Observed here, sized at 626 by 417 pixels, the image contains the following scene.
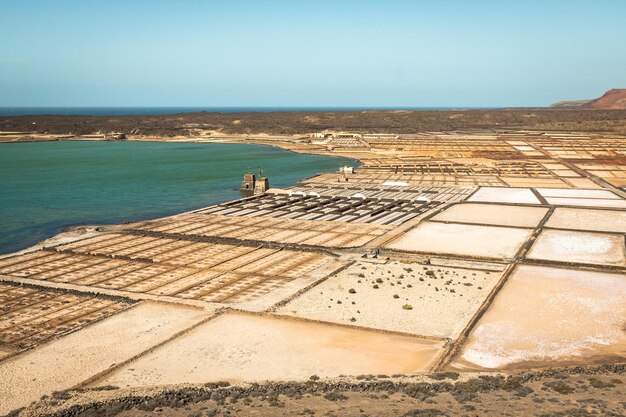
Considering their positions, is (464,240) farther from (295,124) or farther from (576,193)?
(295,124)

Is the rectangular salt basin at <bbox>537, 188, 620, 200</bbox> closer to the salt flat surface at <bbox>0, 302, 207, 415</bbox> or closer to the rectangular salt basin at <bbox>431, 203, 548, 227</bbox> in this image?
the rectangular salt basin at <bbox>431, 203, 548, 227</bbox>

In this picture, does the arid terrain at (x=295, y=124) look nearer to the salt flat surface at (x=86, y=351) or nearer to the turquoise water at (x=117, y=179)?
the turquoise water at (x=117, y=179)

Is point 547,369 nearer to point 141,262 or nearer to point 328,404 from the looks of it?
point 328,404

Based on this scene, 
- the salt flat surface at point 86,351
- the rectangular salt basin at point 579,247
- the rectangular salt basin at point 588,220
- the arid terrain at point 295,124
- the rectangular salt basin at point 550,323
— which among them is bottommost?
the salt flat surface at point 86,351

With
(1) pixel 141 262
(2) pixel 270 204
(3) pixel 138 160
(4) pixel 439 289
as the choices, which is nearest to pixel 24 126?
(3) pixel 138 160

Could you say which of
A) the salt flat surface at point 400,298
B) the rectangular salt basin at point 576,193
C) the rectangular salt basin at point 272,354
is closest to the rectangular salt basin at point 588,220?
the rectangular salt basin at point 576,193

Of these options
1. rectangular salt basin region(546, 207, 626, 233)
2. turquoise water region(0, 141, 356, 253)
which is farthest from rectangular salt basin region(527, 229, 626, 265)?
turquoise water region(0, 141, 356, 253)
